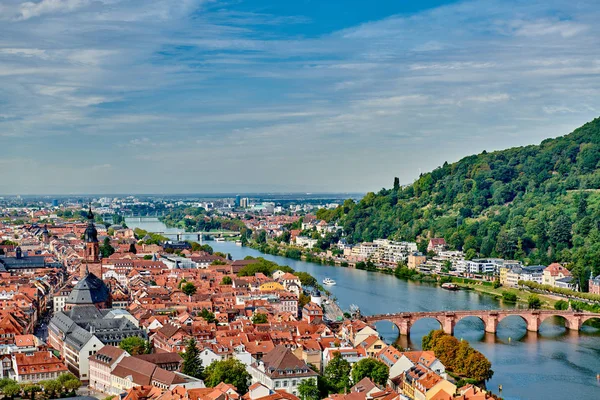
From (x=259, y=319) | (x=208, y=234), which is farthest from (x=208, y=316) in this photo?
(x=208, y=234)

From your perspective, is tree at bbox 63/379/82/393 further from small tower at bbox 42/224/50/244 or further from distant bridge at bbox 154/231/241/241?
distant bridge at bbox 154/231/241/241

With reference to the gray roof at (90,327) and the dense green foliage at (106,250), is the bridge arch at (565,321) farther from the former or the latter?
the dense green foliage at (106,250)

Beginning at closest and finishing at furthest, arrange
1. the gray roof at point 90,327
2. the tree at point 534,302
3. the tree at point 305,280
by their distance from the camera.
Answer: the gray roof at point 90,327
the tree at point 534,302
the tree at point 305,280

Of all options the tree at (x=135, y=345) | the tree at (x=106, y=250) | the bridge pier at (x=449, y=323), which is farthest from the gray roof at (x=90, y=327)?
the tree at (x=106, y=250)

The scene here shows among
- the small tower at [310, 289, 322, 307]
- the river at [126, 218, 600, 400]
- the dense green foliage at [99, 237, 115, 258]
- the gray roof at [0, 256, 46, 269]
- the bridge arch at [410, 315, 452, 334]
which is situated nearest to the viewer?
the river at [126, 218, 600, 400]

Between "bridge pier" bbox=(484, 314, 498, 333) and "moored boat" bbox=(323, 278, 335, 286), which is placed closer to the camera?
"bridge pier" bbox=(484, 314, 498, 333)

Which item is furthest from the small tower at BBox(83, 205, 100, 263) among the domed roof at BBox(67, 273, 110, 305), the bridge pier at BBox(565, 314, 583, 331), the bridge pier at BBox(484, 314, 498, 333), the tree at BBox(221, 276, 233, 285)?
the bridge pier at BBox(565, 314, 583, 331)

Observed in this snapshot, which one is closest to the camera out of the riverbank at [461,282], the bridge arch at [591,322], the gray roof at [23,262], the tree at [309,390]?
the tree at [309,390]
